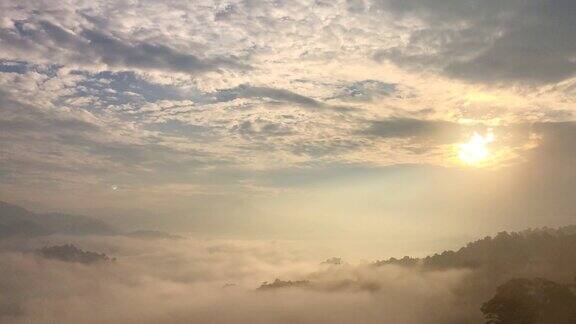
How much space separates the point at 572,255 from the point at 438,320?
222 ft

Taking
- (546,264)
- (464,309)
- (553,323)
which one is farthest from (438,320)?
(553,323)

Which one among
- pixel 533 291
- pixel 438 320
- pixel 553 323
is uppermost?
pixel 533 291

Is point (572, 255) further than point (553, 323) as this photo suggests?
Yes

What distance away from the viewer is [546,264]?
196 metres

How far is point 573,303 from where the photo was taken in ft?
327

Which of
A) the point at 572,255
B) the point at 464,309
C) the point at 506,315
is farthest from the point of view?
the point at 464,309

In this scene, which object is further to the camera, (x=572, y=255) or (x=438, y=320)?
(x=438, y=320)

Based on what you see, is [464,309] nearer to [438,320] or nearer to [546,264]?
[438,320]

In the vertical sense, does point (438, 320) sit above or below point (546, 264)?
below

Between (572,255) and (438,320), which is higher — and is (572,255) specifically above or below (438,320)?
above

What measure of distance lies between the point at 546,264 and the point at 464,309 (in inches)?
1770

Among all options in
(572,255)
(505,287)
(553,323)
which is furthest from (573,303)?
(572,255)

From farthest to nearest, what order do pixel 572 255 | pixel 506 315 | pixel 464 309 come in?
pixel 464 309
pixel 572 255
pixel 506 315

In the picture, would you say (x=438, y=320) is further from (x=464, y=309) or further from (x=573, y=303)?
(x=573, y=303)
